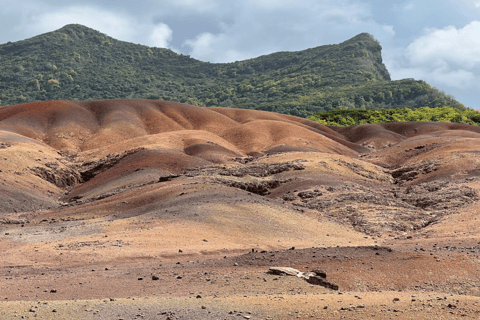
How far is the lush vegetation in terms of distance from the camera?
11944 centimetres

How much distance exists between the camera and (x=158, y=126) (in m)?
80.8

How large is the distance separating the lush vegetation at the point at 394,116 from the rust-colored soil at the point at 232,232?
195 ft

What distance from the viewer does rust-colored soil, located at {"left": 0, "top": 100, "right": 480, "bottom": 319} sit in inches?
484

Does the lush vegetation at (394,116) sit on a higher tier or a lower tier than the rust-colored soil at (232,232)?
higher

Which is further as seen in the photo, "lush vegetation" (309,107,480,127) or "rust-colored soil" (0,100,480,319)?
"lush vegetation" (309,107,480,127)

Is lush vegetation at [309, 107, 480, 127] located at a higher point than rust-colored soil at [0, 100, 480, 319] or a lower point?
higher

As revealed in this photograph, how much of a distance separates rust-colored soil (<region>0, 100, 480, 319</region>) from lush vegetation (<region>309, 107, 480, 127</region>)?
59.5m

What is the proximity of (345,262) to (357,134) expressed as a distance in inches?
3244

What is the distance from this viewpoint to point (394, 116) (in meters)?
123

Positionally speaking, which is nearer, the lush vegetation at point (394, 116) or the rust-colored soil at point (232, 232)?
the rust-colored soil at point (232, 232)

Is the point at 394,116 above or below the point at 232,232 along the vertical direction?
above

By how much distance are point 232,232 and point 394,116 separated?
10606 cm

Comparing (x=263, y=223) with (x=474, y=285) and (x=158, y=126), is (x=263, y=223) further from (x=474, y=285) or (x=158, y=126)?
(x=158, y=126)

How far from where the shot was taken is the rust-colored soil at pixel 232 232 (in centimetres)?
1228
